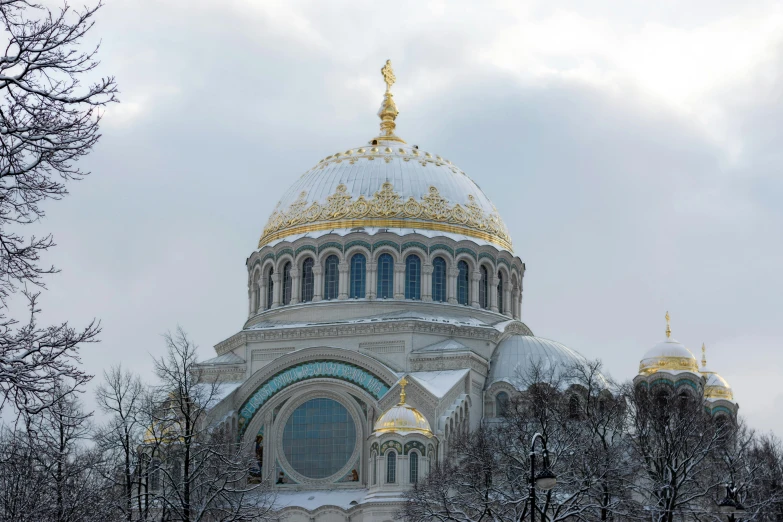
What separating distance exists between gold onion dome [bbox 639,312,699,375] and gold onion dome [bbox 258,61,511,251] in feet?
23.0

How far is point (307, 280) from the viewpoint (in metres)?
43.8

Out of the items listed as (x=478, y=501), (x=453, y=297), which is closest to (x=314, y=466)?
(x=453, y=297)

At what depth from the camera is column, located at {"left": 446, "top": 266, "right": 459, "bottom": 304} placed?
4297 centimetres

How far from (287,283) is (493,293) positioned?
7356mm

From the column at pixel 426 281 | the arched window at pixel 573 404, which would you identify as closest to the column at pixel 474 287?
the column at pixel 426 281

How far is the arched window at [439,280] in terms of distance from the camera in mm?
43094

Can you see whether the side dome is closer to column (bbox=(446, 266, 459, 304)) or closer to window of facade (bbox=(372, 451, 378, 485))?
column (bbox=(446, 266, 459, 304))

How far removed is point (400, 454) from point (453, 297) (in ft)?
28.9

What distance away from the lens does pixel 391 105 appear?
163 ft

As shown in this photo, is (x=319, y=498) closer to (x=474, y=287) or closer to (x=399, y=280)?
(x=399, y=280)

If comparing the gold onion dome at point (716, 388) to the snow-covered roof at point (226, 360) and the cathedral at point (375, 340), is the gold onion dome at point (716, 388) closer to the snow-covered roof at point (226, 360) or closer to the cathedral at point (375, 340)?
the cathedral at point (375, 340)

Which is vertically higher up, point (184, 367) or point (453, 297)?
point (453, 297)

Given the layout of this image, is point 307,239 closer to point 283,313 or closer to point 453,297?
point 283,313

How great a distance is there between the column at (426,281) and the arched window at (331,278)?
9.59 ft
